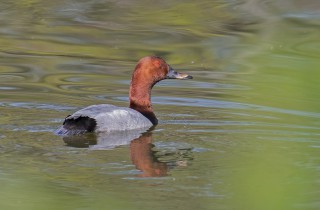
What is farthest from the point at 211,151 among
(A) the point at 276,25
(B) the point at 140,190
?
(A) the point at 276,25

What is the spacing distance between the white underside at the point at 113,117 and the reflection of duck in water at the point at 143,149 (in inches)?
3.3

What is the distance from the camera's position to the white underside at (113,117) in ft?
26.2

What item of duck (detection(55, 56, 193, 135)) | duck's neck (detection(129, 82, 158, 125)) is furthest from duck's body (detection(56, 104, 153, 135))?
duck's neck (detection(129, 82, 158, 125))

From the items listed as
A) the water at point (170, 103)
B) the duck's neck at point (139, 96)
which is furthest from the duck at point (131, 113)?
the water at point (170, 103)

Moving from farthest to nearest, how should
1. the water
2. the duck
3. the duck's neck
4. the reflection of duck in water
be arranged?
1. the duck's neck
2. the duck
3. the reflection of duck in water
4. the water

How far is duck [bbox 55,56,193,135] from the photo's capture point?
25.7ft

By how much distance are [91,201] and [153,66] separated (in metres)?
4.59

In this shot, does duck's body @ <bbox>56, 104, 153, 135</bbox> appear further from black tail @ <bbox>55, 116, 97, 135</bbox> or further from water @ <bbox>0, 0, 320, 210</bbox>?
water @ <bbox>0, 0, 320, 210</bbox>

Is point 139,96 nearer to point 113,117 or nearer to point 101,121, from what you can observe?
point 113,117

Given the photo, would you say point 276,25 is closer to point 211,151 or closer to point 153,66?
point 153,66

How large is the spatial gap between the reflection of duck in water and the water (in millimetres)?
18

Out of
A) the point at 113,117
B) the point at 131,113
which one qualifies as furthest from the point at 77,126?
the point at 131,113

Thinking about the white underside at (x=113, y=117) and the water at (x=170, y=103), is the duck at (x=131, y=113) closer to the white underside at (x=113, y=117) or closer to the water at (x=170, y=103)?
the white underside at (x=113, y=117)

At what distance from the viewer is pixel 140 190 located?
542 cm
